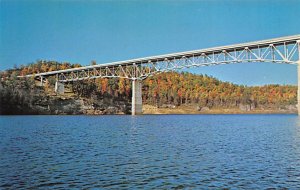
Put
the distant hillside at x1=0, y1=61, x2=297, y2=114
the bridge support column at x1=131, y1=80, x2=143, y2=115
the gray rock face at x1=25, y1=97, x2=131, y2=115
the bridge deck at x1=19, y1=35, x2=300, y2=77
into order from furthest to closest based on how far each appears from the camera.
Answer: the gray rock face at x1=25, y1=97, x2=131, y2=115
the distant hillside at x1=0, y1=61, x2=297, y2=114
the bridge support column at x1=131, y1=80, x2=143, y2=115
the bridge deck at x1=19, y1=35, x2=300, y2=77

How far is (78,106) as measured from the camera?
438 feet

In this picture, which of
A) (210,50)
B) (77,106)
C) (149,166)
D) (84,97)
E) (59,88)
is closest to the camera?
(149,166)

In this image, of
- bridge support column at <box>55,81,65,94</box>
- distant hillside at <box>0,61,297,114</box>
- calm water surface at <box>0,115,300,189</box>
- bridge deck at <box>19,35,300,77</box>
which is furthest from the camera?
bridge support column at <box>55,81,65,94</box>

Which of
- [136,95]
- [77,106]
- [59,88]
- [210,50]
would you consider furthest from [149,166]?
[59,88]

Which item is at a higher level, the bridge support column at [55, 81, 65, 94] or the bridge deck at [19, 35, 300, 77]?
the bridge deck at [19, 35, 300, 77]

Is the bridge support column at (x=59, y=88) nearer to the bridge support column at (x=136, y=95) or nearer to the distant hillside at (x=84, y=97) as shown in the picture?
the distant hillside at (x=84, y=97)

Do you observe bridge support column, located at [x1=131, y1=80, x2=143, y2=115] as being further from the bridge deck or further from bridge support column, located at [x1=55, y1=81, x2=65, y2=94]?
bridge support column, located at [x1=55, y1=81, x2=65, y2=94]

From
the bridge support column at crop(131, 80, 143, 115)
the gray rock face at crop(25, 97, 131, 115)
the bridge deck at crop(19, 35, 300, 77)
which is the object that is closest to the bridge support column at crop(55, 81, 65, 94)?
the gray rock face at crop(25, 97, 131, 115)

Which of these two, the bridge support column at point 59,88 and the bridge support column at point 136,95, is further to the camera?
the bridge support column at point 59,88

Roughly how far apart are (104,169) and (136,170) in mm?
1741

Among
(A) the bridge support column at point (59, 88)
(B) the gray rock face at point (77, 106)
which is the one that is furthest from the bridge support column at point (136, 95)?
(A) the bridge support column at point (59, 88)

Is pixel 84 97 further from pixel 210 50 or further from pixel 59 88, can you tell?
pixel 210 50

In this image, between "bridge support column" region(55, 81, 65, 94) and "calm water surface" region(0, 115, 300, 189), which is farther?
"bridge support column" region(55, 81, 65, 94)

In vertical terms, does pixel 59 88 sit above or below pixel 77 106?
above
